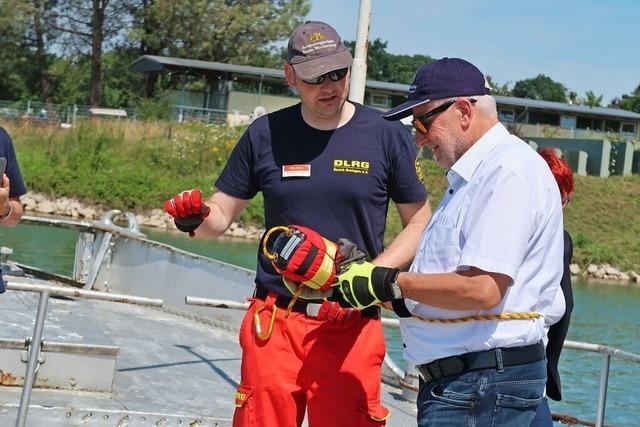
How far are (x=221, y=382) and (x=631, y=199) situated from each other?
4464 centimetres

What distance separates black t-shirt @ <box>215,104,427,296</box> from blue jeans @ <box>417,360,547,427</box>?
105 centimetres

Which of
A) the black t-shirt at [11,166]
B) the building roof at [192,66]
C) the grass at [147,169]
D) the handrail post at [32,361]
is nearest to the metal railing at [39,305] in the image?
the handrail post at [32,361]

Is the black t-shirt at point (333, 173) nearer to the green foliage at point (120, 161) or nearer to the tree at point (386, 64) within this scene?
the green foliage at point (120, 161)

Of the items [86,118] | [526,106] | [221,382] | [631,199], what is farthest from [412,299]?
[526,106]

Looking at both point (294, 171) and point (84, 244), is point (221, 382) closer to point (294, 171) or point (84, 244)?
point (294, 171)

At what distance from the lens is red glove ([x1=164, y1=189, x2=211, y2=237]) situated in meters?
4.21

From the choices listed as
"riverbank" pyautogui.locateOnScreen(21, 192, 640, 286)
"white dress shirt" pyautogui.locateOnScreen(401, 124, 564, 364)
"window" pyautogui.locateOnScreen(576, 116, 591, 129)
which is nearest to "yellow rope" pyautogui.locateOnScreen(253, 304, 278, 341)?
"white dress shirt" pyautogui.locateOnScreen(401, 124, 564, 364)

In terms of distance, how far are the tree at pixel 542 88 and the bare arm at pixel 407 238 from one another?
122 meters

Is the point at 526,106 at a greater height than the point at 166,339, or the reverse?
the point at 526,106

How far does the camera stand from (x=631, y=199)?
159 ft

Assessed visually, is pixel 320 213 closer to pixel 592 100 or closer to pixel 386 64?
pixel 592 100

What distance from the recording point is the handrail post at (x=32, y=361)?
4727 mm

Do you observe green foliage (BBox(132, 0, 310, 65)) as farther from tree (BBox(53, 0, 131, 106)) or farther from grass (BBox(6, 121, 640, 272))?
grass (BBox(6, 121, 640, 272))

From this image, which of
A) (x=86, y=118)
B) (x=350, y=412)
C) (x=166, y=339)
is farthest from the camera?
(x=86, y=118)
